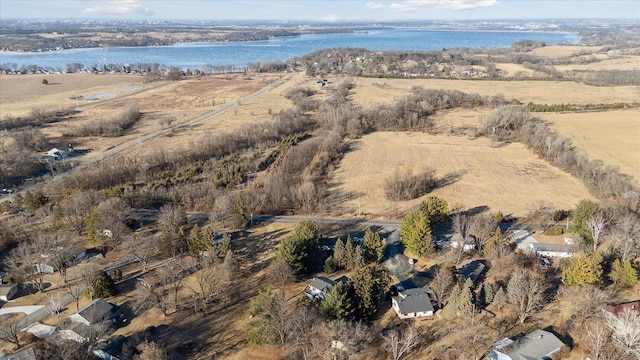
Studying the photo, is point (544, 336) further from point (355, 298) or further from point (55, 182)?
point (55, 182)

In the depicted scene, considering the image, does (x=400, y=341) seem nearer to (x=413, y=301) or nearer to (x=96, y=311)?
(x=413, y=301)

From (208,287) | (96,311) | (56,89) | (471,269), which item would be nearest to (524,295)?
(471,269)

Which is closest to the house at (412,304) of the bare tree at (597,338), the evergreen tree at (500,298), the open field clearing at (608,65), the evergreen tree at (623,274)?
the evergreen tree at (500,298)

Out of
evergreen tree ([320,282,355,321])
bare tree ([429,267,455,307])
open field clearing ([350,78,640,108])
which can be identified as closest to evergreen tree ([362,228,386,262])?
bare tree ([429,267,455,307])

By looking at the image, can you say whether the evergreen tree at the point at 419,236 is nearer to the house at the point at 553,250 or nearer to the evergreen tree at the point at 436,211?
the evergreen tree at the point at 436,211

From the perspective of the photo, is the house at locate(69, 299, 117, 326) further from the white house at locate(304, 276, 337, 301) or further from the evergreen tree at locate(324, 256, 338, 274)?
the evergreen tree at locate(324, 256, 338, 274)

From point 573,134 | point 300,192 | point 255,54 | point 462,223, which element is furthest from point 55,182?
point 255,54
